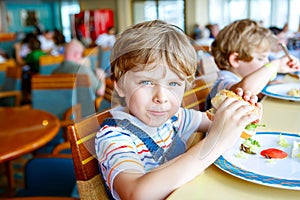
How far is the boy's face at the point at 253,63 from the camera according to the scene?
48.4 inches

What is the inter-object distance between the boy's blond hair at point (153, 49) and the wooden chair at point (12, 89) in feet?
9.42

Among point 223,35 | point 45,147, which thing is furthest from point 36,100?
point 223,35

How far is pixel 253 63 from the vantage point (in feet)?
4.09

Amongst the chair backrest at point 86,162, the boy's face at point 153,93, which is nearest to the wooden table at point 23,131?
the chair backrest at point 86,162

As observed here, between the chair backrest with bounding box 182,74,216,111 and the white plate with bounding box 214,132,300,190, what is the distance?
112 mm

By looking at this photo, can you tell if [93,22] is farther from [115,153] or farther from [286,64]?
[115,153]

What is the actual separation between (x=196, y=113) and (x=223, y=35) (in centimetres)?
68

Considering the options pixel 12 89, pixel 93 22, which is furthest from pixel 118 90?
pixel 93 22

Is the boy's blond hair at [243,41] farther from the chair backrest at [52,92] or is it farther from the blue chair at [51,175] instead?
the chair backrest at [52,92]

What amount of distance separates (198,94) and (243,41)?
2.23ft

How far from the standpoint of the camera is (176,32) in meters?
0.63

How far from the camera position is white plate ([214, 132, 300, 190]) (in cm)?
61

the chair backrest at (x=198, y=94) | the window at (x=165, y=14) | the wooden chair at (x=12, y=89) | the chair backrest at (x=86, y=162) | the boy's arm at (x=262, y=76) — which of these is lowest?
the wooden chair at (x=12, y=89)

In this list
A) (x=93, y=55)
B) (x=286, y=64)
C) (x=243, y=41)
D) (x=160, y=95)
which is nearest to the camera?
(x=160, y=95)
